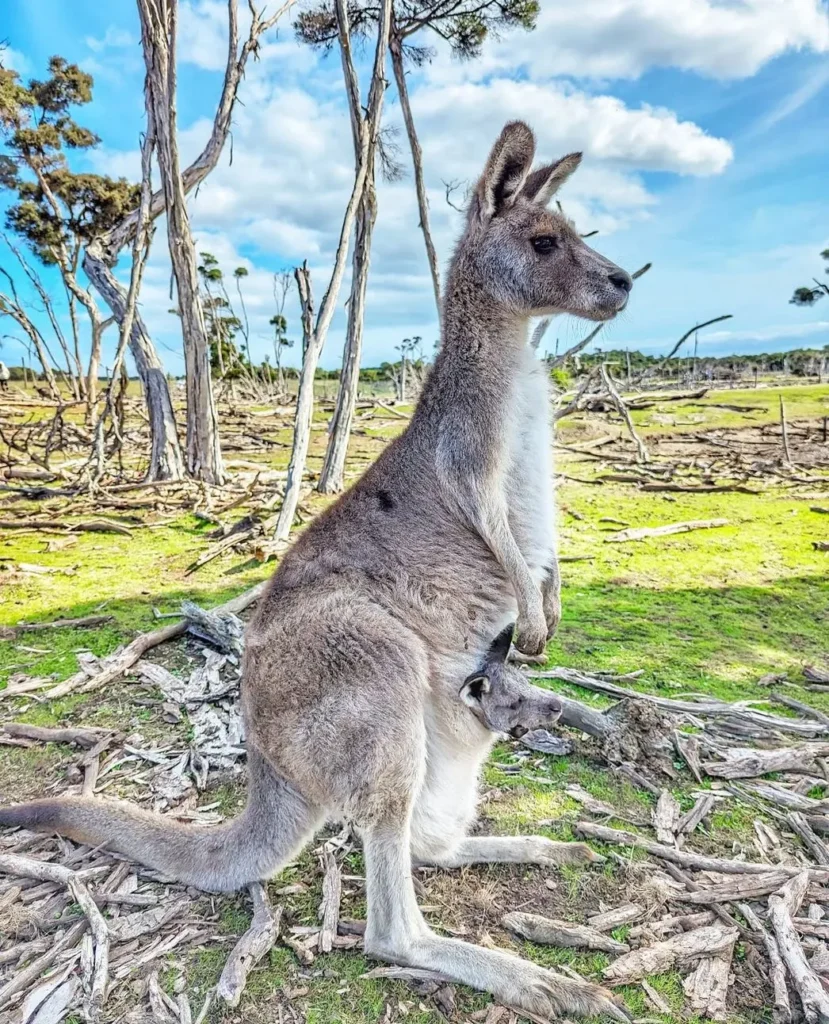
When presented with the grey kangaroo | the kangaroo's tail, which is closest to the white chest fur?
the grey kangaroo

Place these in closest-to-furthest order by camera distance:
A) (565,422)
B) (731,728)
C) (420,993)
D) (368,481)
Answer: (420,993) < (368,481) < (731,728) < (565,422)

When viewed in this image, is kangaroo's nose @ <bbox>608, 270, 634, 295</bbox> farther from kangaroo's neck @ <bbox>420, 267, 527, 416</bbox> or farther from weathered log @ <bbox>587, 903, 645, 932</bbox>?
weathered log @ <bbox>587, 903, 645, 932</bbox>

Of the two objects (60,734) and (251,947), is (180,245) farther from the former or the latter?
(251,947)

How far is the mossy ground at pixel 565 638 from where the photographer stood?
76.8 inches

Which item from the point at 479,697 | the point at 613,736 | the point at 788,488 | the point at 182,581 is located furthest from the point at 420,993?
the point at 788,488

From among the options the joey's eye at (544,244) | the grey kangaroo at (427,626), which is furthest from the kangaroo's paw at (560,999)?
the joey's eye at (544,244)

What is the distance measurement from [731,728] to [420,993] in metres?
2.16

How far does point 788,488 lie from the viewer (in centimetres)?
996

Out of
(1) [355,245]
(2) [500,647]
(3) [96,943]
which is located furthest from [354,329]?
(3) [96,943]

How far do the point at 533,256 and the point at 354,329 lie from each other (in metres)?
6.07

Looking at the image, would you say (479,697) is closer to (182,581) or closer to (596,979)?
(596,979)

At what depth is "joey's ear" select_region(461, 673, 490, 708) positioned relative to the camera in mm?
2170

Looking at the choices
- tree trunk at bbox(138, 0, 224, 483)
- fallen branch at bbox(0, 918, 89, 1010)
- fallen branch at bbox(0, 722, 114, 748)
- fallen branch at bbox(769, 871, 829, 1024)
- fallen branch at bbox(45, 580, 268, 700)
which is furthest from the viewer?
tree trunk at bbox(138, 0, 224, 483)

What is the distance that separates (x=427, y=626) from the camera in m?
2.21
